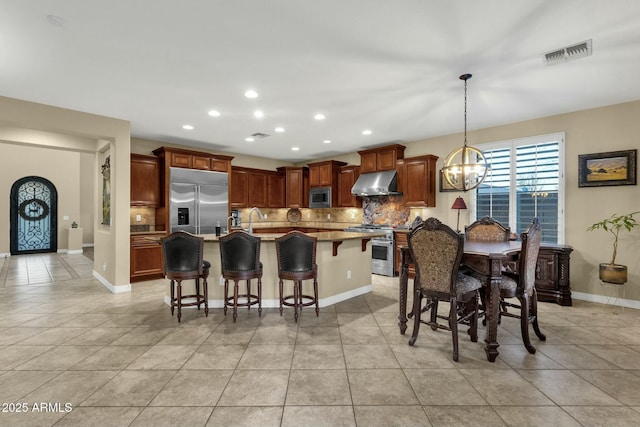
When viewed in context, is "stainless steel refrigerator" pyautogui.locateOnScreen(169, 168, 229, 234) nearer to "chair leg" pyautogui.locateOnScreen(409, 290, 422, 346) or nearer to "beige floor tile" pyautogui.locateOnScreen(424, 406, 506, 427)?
"chair leg" pyautogui.locateOnScreen(409, 290, 422, 346)

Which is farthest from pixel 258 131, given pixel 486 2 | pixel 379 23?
pixel 486 2

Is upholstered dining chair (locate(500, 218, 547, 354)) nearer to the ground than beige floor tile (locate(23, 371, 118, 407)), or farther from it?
farther from it

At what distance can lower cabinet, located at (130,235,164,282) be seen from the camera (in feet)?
17.7

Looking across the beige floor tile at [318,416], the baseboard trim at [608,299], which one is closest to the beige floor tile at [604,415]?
the beige floor tile at [318,416]

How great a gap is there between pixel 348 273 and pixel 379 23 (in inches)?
124

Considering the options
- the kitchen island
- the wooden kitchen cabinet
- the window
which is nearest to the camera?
the kitchen island

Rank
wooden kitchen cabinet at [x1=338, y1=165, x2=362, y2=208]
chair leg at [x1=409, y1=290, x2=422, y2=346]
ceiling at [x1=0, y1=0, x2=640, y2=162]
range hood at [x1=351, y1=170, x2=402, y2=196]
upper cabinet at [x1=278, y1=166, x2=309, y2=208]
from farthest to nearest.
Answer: upper cabinet at [x1=278, y1=166, x2=309, y2=208], wooden kitchen cabinet at [x1=338, y1=165, x2=362, y2=208], range hood at [x1=351, y1=170, x2=402, y2=196], chair leg at [x1=409, y1=290, x2=422, y2=346], ceiling at [x1=0, y1=0, x2=640, y2=162]

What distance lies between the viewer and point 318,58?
302 cm

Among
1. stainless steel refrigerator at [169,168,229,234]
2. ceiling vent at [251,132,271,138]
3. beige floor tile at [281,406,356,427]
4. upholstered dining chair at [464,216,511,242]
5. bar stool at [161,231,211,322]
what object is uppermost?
ceiling vent at [251,132,271,138]

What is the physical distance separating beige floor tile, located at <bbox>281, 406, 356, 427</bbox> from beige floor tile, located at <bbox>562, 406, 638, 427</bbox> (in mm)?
1405

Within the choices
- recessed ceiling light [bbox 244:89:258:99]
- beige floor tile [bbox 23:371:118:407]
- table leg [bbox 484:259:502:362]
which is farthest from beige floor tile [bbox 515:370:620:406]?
recessed ceiling light [bbox 244:89:258:99]

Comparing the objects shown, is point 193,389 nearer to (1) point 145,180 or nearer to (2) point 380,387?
(2) point 380,387

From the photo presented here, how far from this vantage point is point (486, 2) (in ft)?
7.30

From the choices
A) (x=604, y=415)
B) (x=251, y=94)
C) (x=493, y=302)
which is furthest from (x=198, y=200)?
(x=604, y=415)
